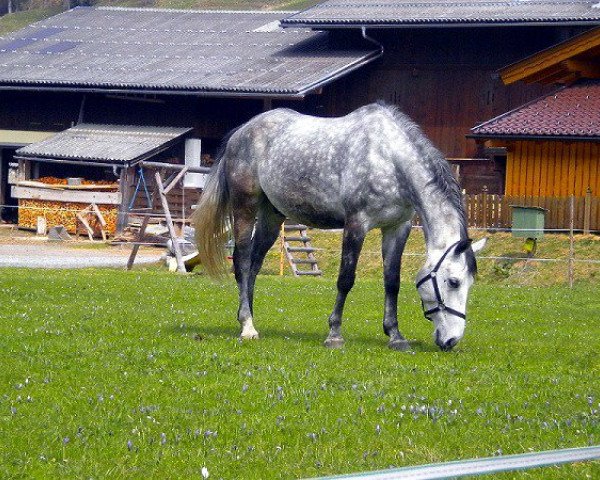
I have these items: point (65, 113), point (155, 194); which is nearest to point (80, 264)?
point (155, 194)

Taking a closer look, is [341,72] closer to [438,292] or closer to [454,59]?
[454,59]

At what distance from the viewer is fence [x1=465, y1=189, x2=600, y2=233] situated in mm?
30266

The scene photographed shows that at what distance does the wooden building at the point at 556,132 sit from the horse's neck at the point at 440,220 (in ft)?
61.8

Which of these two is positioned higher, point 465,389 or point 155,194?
point 465,389

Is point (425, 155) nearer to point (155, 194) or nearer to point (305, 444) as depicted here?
point (305, 444)

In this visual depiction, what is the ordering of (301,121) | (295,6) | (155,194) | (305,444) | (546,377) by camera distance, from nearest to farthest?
(305,444), (546,377), (301,121), (155,194), (295,6)

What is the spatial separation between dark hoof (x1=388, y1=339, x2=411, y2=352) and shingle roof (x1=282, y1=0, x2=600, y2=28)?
2565 cm

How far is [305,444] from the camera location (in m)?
7.50

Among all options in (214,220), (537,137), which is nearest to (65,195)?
(537,137)

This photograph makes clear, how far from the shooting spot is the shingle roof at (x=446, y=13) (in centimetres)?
3641

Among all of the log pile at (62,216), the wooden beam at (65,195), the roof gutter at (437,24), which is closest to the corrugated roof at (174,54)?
the roof gutter at (437,24)

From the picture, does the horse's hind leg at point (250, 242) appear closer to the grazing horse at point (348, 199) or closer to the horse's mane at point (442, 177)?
the grazing horse at point (348, 199)

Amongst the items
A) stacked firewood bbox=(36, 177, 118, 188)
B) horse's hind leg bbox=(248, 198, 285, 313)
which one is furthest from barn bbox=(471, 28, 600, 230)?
horse's hind leg bbox=(248, 198, 285, 313)

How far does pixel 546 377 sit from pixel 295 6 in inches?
3814
